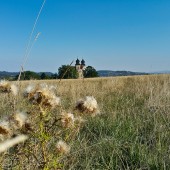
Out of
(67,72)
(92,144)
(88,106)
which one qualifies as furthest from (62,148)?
(92,144)

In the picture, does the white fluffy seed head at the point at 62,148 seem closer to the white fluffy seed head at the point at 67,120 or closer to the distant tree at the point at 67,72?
the white fluffy seed head at the point at 67,120

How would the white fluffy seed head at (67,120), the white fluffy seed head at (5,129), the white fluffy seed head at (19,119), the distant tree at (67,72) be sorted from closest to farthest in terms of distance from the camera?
the white fluffy seed head at (5,129)
the white fluffy seed head at (19,119)
the white fluffy seed head at (67,120)
the distant tree at (67,72)

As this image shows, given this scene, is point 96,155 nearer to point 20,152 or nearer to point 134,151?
point 134,151

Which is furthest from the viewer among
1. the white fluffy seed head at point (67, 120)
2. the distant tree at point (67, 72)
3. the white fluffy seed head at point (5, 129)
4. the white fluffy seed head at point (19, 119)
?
the distant tree at point (67, 72)

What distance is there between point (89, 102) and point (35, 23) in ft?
3.86

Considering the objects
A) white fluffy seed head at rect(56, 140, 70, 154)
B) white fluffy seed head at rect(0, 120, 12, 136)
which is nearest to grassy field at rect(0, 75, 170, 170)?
white fluffy seed head at rect(56, 140, 70, 154)

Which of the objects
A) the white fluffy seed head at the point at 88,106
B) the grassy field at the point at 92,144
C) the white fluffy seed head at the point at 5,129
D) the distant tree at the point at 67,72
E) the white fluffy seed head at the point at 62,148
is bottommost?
the grassy field at the point at 92,144

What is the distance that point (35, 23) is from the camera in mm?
2684

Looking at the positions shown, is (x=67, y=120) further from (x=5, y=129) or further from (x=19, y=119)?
(x=5, y=129)

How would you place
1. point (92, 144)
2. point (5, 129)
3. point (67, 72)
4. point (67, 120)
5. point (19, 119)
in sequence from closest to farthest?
point (5, 129), point (19, 119), point (67, 120), point (67, 72), point (92, 144)

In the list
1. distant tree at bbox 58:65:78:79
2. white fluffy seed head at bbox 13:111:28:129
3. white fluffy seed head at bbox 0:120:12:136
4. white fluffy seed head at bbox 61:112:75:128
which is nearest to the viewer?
white fluffy seed head at bbox 0:120:12:136

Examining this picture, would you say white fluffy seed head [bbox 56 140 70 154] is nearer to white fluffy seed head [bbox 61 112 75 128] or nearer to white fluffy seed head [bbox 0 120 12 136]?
white fluffy seed head [bbox 61 112 75 128]

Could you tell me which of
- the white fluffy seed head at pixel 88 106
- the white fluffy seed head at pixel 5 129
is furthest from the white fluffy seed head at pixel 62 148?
the white fluffy seed head at pixel 5 129

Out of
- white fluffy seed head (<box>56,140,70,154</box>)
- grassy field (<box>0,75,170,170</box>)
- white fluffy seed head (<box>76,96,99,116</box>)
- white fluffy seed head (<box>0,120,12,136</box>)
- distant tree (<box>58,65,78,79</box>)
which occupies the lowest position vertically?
grassy field (<box>0,75,170,170</box>)
